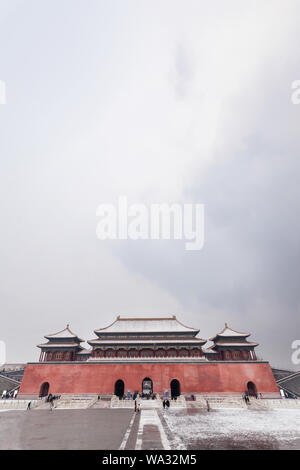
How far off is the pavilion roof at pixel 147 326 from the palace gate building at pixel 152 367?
333mm

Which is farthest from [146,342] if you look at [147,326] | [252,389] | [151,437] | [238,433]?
Answer: [151,437]

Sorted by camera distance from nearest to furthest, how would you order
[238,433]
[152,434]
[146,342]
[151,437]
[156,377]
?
[151,437] → [152,434] → [238,433] → [156,377] → [146,342]

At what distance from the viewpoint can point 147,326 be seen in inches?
1444

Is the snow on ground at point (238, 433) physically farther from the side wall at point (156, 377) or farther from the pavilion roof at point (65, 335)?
the pavilion roof at point (65, 335)

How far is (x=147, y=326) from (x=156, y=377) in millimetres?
8662

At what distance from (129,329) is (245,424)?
2357 centimetres

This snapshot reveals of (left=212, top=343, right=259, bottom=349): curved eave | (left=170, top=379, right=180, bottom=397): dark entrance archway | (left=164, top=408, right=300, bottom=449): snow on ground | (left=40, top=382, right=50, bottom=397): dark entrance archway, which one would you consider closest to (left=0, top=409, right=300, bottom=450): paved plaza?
(left=164, top=408, right=300, bottom=449): snow on ground

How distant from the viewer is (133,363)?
29594 mm

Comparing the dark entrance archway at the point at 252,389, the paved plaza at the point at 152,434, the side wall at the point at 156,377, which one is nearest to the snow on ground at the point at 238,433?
the paved plaza at the point at 152,434

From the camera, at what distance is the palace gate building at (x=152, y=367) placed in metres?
28.4

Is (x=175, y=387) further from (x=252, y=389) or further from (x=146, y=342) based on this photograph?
(x=252, y=389)

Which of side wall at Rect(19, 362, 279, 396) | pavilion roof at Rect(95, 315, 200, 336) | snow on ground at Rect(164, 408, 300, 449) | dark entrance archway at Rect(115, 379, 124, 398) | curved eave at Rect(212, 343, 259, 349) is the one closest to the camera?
snow on ground at Rect(164, 408, 300, 449)

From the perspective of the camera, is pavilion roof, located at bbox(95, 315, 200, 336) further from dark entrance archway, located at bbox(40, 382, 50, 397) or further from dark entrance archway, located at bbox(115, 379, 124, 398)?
dark entrance archway, located at bbox(40, 382, 50, 397)

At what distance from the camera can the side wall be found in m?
28.2
